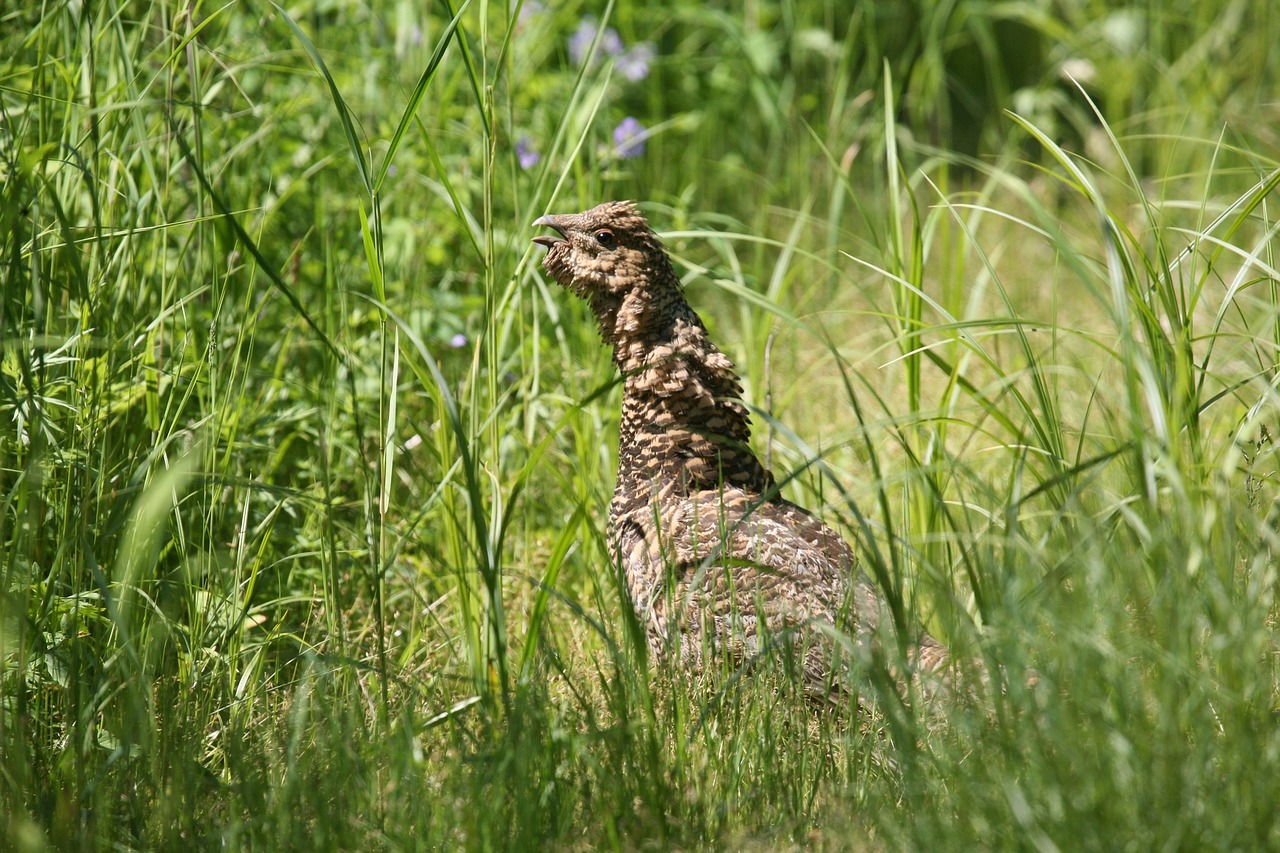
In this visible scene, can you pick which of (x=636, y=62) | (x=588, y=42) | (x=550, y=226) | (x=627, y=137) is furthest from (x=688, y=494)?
(x=636, y=62)

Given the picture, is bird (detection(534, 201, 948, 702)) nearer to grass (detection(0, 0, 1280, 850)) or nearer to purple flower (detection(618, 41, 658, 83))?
grass (detection(0, 0, 1280, 850))

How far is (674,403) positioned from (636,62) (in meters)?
2.61

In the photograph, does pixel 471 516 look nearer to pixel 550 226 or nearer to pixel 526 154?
pixel 550 226

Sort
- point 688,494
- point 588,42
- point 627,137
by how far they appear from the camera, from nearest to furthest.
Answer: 1. point 688,494
2. point 627,137
3. point 588,42

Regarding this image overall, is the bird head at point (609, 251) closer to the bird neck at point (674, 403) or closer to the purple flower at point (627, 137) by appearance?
the bird neck at point (674, 403)

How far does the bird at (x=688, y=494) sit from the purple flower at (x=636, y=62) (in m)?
2.03

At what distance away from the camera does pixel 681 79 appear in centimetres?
616

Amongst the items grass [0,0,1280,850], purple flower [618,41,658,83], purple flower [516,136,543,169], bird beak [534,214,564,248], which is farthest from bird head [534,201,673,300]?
purple flower [618,41,658,83]

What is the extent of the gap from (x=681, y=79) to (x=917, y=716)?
15.0 ft

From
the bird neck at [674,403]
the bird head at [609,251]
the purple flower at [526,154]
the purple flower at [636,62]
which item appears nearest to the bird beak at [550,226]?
the bird head at [609,251]

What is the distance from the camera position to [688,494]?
10.1 feet

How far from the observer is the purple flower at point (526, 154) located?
452 cm

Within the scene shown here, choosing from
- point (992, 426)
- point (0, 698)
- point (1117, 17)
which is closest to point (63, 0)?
point (0, 698)

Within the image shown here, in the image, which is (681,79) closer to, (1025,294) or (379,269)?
(1025,294)
